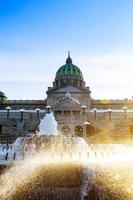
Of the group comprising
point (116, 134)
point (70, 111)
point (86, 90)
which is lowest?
point (116, 134)

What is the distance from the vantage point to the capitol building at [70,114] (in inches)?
2153

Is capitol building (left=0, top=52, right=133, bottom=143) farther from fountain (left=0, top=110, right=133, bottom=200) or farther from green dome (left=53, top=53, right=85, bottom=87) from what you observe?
fountain (left=0, top=110, right=133, bottom=200)

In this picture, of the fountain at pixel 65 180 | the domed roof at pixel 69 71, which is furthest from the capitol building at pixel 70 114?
the fountain at pixel 65 180

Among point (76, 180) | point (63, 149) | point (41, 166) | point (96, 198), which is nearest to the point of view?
point (96, 198)

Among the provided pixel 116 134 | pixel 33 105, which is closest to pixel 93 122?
pixel 116 134

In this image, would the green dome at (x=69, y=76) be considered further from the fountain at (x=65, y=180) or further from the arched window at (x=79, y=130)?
the fountain at (x=65, y=180)

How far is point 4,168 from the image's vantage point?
13.0 m

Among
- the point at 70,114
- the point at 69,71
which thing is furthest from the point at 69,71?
the point at 70,114

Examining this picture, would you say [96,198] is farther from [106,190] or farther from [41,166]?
[41,166]

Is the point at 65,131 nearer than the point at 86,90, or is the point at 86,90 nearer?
the point at 65,131

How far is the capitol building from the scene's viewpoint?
5468cm

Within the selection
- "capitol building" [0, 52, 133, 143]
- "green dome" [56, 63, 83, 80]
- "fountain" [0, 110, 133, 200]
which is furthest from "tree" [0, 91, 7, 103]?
"fountain" [0, 110, 133, 200]

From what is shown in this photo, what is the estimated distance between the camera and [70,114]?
67438 mm

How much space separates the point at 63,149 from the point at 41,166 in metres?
4.10
